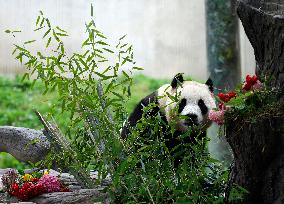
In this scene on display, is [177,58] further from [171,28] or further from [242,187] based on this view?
[242,187]

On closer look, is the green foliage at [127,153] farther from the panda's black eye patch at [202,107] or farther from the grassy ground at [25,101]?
the grassy ground at [25,101]

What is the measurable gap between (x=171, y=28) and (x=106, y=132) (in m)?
7.22

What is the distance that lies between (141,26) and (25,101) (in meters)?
2.44

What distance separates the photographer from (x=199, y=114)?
4.66 metres

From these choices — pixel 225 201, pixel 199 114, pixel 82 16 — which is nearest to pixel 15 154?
pixel 199 114

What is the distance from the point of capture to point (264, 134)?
2875 mm

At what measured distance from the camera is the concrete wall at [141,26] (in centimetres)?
973

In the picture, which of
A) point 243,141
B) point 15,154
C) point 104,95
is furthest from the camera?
point 15,154

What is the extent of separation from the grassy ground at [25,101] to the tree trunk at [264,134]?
5000mm

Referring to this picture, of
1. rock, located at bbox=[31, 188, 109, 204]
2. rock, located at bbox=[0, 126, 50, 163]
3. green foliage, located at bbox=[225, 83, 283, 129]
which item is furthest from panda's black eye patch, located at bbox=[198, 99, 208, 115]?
green foliage, located at bbox=[225, 83, 283, 129]

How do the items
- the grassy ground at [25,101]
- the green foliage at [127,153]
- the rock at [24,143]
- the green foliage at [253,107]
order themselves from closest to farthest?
the green foliage at [253,107]
the green foliage at [127,153]
the rock at [24,143]
the grassy ground at [25,101]

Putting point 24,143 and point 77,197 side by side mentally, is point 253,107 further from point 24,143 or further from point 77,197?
point 24,143

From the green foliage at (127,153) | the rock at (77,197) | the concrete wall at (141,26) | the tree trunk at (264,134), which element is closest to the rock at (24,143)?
the rock at (77,197)

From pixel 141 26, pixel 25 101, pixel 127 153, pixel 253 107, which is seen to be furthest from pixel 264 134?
pixel 141 26
